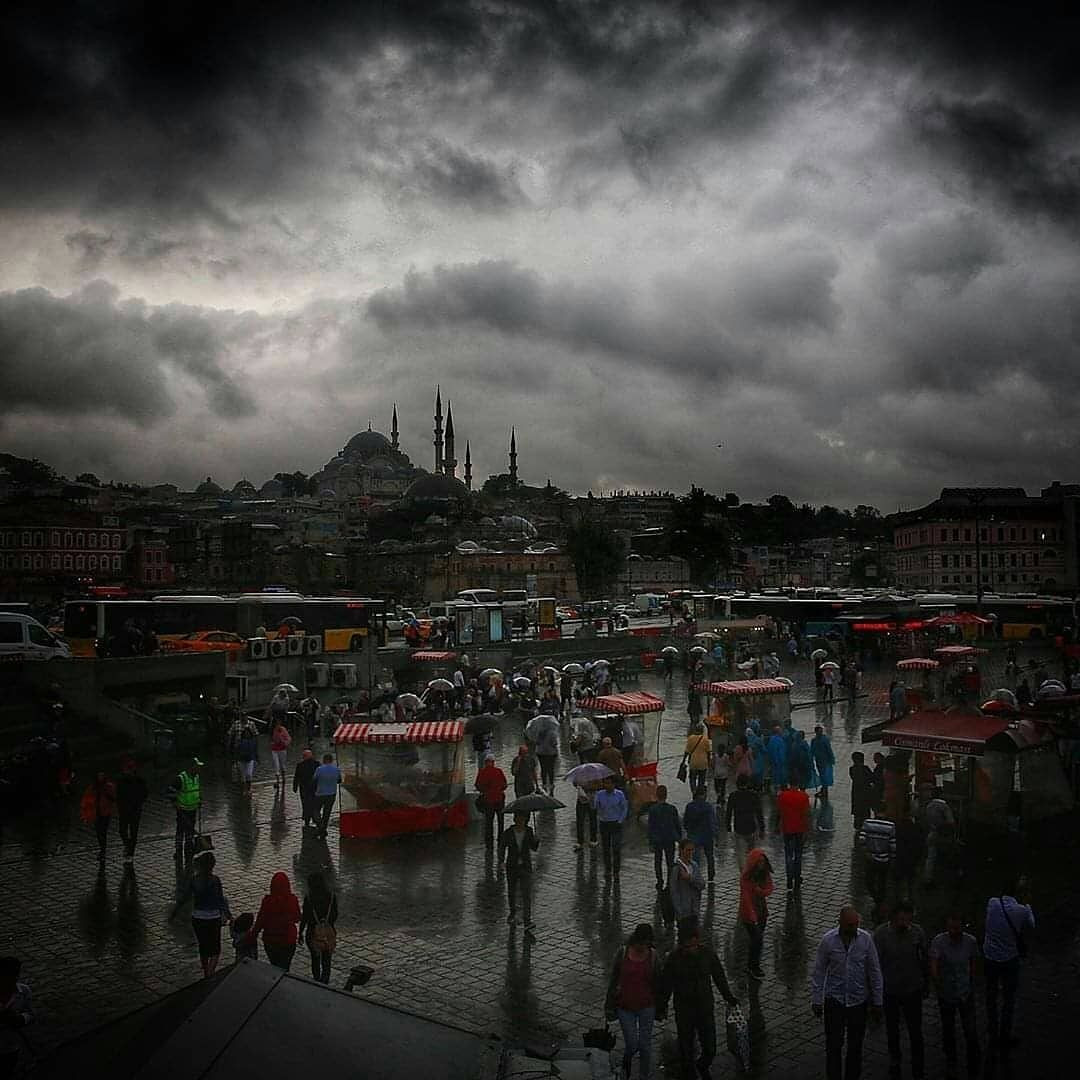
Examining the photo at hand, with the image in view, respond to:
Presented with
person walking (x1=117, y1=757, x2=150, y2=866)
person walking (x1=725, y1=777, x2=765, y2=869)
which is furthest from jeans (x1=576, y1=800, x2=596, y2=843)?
person walking (x1=117, y1=757, x2=150, y2=866)


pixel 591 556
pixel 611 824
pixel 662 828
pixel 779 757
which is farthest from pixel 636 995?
pixel 591 556

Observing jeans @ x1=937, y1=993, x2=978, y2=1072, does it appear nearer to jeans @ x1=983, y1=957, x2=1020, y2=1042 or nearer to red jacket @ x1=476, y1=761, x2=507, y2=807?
jeans @ x1=983, y1=957, x2=1020, y2=1042

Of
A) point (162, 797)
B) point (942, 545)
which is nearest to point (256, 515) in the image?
point (942, 545)

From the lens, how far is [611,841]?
1119cm

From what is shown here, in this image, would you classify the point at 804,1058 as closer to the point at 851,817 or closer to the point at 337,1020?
the point at 337,1020

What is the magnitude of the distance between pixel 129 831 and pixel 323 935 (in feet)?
18.7

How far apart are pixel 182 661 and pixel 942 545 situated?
75358 mm

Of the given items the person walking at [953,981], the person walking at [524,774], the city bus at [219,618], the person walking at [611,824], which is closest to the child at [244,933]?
the person walking at [611,824]

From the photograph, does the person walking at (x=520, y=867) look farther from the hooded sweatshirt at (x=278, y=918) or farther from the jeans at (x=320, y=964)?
the hooded sweatshirt at (x=278, y=918)

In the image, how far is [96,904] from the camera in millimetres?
10414

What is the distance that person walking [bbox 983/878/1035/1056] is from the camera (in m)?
6.83

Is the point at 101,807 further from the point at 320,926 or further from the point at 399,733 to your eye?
the point at 320,926

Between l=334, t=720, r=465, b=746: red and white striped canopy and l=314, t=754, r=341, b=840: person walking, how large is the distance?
0.41 meters

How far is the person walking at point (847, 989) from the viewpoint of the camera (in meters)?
6.29
